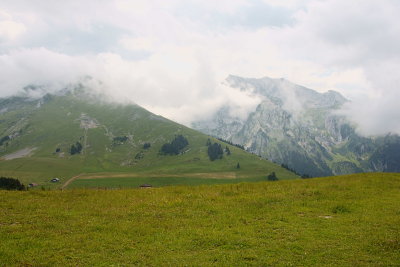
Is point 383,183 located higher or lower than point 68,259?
higher

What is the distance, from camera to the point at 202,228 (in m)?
19.5

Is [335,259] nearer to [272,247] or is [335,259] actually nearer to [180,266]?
[272,247]

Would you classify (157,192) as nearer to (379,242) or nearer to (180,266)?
(180,266)

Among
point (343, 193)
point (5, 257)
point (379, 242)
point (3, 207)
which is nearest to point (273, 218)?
point (379, 242)

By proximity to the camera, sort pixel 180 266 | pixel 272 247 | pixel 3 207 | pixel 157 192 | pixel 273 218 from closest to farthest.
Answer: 1. pixel 180 266
2. pixel 272 247
3. pixel 273 218
4. pixel 3 207
5. pixel 157 192

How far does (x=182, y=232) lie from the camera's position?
740 inches

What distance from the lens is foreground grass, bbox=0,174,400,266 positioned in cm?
1523

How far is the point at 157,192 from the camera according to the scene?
102ft

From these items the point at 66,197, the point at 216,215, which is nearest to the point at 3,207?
the point at 66,197

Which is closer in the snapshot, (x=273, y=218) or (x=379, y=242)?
(x=379, y=242)

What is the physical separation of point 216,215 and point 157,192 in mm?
10269

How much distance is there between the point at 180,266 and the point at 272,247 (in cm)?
541

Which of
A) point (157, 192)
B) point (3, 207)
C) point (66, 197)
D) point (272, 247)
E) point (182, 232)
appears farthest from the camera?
point (157, 192)

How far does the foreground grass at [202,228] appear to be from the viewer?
1523 cm
